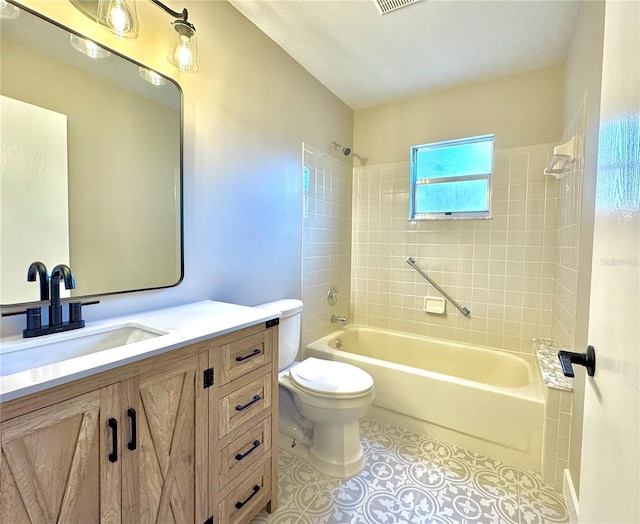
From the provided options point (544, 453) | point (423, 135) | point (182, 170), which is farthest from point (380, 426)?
point (423, 135)

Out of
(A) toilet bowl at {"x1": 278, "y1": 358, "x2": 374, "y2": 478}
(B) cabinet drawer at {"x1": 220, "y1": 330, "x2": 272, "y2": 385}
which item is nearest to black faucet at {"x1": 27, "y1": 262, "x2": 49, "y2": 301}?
(B) cabinet drawer at {"x1": 220, "y1": 330, "x2": 272, "y2": 385}

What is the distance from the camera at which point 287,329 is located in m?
1.84

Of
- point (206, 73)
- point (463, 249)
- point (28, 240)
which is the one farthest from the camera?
point (463, 249)

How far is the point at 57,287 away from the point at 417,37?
2.26 metres

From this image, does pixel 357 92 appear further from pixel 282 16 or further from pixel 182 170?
pixel 182 170

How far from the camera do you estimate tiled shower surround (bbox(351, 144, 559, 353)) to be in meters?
2.26

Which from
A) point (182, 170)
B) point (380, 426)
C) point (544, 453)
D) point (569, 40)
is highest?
point (569, 40)

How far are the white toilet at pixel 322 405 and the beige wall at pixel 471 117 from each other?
1.84 m

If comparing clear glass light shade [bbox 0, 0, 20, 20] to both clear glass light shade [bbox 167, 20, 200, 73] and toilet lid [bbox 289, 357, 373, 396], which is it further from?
toilet lid [bbox 289, 357, 373, 396]

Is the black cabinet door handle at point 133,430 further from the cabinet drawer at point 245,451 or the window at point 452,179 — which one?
the window at point 452,179

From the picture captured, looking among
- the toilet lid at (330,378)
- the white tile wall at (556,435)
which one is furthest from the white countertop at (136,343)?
the white tile wall at (556,435)

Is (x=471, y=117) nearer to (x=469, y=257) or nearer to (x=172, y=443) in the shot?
(x=469, y=257)

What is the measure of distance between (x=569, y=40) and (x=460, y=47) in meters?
0.64

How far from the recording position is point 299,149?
7.27 feet
